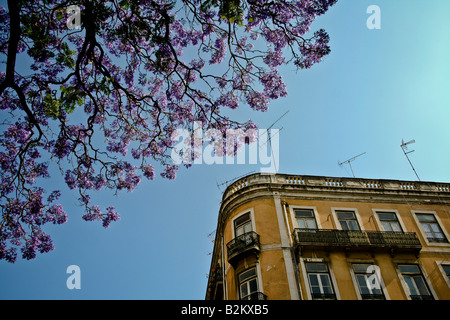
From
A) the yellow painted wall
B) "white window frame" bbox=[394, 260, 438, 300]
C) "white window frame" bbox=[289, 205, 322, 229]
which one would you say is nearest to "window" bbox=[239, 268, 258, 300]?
the yellow painted wall

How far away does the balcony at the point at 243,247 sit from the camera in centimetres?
1574

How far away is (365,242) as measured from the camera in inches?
640

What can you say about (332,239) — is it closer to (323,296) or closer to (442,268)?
(323,296)

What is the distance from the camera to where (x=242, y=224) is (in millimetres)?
17469

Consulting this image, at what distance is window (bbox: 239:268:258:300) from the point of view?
1483 centimetres

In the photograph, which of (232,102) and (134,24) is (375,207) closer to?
(232,102)

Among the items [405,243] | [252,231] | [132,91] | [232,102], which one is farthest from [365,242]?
[132,91]

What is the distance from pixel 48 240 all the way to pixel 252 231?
9212 millimetres

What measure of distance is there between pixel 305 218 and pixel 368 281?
13.1 feet

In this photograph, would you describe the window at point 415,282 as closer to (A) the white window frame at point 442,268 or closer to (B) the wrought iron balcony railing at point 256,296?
(A) the white window frame at point 442,268

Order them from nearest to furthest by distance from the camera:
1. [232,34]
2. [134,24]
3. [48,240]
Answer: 1. [134,24]
2. [232,34]
3. [48,240]

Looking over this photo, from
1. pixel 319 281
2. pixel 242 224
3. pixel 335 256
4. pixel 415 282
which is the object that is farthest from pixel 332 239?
pixel 242 224

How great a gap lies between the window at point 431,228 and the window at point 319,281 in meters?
6.49

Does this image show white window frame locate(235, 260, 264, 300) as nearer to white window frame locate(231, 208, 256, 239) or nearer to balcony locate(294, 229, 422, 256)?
white window frame locate(231, 208, 256, 239)
